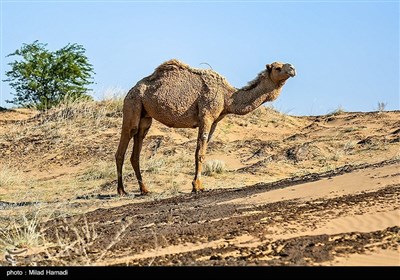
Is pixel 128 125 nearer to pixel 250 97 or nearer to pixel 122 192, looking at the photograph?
pixel 122 192

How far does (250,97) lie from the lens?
52.9 feet

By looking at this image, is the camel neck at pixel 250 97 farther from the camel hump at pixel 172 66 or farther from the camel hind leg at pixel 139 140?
the camel hind leg at pixel 139 140

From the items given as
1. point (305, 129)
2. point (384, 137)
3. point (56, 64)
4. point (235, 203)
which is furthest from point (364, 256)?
point (56, 64)

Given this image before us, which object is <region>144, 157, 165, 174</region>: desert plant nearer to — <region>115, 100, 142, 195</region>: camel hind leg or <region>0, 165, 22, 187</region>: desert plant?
<region>115, 100, 142, 195</region>: camel hind leg

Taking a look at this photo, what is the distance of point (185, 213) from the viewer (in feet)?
37.9

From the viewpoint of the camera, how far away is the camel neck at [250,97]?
16000 mm

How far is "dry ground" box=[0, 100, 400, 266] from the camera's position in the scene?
8.12m

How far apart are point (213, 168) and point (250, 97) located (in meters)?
3.65

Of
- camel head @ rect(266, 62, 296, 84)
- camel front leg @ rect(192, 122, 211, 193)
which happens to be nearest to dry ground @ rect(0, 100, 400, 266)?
camel front leg @ rect(192, 122, 211, 193)

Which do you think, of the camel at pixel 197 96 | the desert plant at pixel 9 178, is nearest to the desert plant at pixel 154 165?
the camel at pixel 197 96

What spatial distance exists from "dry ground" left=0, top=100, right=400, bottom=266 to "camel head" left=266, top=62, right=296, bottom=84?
6.52 ft

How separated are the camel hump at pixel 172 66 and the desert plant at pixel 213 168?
12.1ft

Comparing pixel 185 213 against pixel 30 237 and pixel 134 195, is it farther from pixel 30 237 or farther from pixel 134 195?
pixel 134 195

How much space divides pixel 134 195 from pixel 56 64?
1603cm
